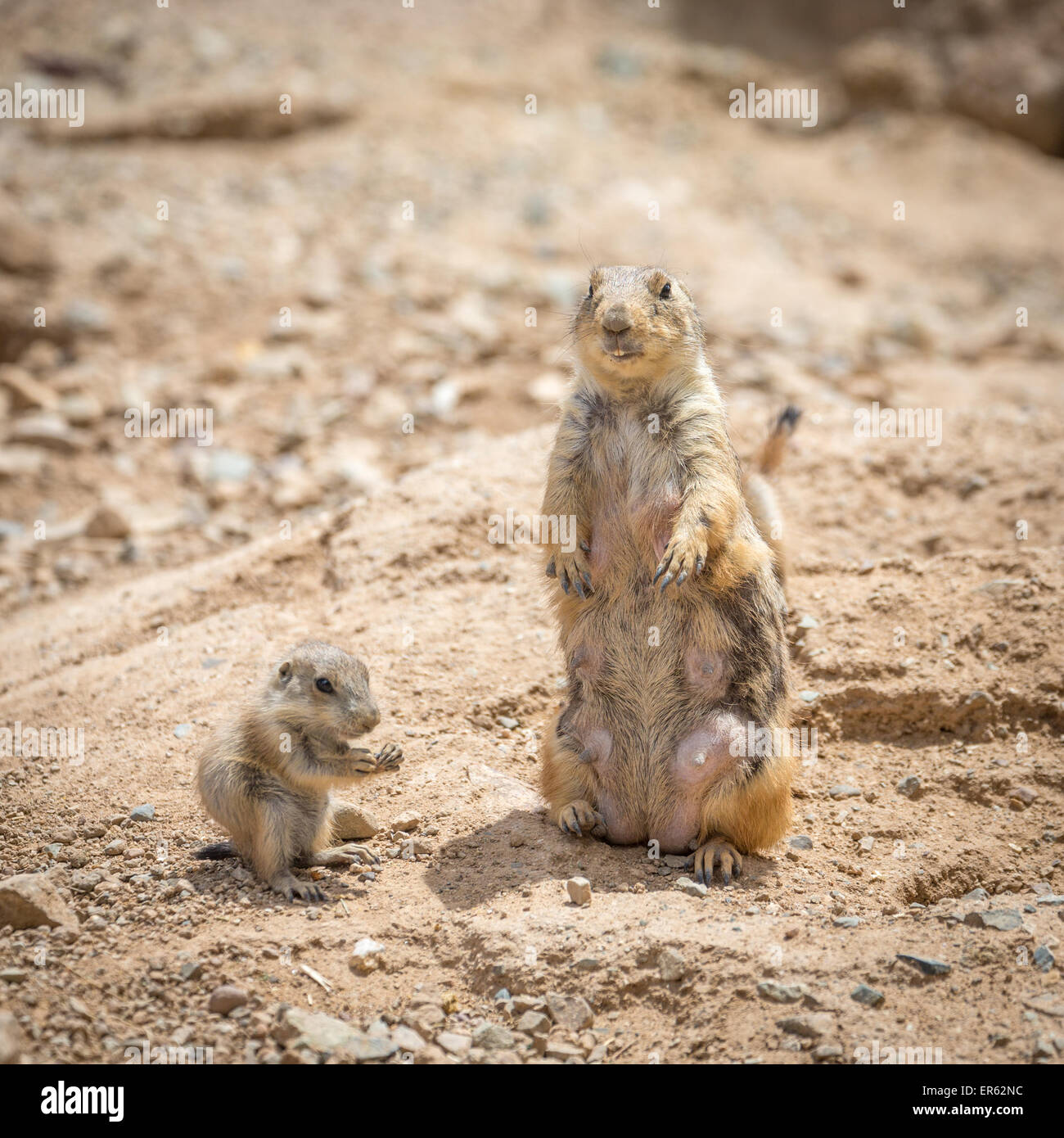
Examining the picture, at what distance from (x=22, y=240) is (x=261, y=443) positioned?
3513mm

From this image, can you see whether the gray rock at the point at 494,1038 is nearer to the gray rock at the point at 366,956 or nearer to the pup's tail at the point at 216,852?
the gray rock at the point at 366,956

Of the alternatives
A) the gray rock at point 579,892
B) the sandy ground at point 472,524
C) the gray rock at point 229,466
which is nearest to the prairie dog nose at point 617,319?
the sandy ground at point 472,524

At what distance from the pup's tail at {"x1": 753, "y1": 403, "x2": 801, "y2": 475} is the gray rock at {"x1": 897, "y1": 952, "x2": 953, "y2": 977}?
3.43 metres

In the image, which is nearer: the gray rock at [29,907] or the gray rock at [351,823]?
the gray rock at [29,907]

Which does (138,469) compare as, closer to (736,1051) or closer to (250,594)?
(250,594)

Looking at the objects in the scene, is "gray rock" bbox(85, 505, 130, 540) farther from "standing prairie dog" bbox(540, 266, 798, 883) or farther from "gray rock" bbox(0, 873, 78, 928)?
"gray rock" bbox(0, 873, 78, 928)

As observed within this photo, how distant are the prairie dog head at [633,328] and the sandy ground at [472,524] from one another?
2.55ft

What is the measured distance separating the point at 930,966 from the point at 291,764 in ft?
8.63

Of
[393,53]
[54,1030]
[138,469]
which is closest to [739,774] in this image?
[54,1030]

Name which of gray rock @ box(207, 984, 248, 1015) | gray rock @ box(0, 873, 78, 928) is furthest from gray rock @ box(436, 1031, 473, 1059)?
gray rock @ box(0, 873, 78, 928)

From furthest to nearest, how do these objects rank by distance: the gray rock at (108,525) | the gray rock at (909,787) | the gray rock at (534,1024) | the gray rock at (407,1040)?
the gray rock at (108,525)
the gray rock at (909,787)
the gray rock at (534,1024)
the gray rock at (407,1040)

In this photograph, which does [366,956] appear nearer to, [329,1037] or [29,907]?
[329,1037]

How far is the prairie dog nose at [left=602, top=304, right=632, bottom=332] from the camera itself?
16.7ft

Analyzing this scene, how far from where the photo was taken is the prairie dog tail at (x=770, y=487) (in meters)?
6.11
